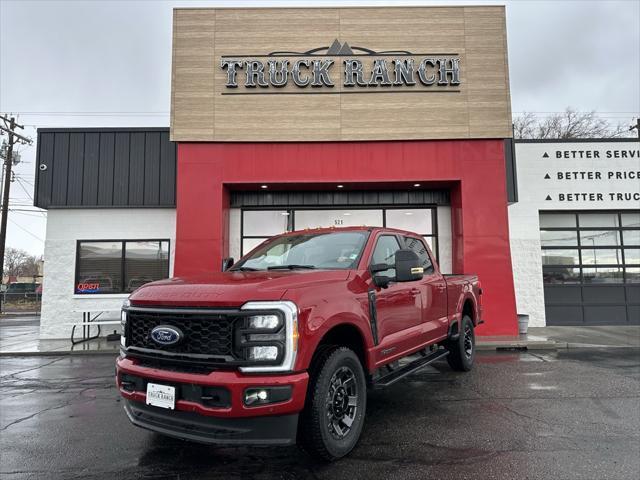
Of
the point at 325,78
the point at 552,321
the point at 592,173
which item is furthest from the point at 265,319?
the point at 592,173

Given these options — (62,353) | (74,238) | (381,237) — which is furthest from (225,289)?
(74,238)

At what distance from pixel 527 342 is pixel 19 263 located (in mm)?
80987

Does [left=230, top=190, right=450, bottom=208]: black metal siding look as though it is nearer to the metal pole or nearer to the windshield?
the windshield

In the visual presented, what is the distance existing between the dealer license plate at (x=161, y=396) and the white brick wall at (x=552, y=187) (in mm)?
12095

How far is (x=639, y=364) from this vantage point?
296 inches

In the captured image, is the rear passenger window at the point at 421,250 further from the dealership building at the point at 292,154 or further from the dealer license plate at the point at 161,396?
the dealership building at the point at 292,154

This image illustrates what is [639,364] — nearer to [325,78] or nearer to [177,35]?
[325,78]

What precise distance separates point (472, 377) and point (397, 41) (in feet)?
28.9

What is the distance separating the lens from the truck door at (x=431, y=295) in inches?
203

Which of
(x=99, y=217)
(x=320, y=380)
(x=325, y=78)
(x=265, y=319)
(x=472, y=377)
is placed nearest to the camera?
(x=265, y=319)

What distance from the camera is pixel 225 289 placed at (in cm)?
320

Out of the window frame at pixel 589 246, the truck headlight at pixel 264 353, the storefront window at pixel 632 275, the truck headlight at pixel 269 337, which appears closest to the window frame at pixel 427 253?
the truck headlight at pixel 269 337

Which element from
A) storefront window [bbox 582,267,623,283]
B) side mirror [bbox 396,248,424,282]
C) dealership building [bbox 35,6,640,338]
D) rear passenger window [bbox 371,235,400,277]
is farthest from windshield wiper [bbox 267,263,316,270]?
storefront window [bbox 582,267,623,283]

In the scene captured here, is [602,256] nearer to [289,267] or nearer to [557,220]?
[557,220]
